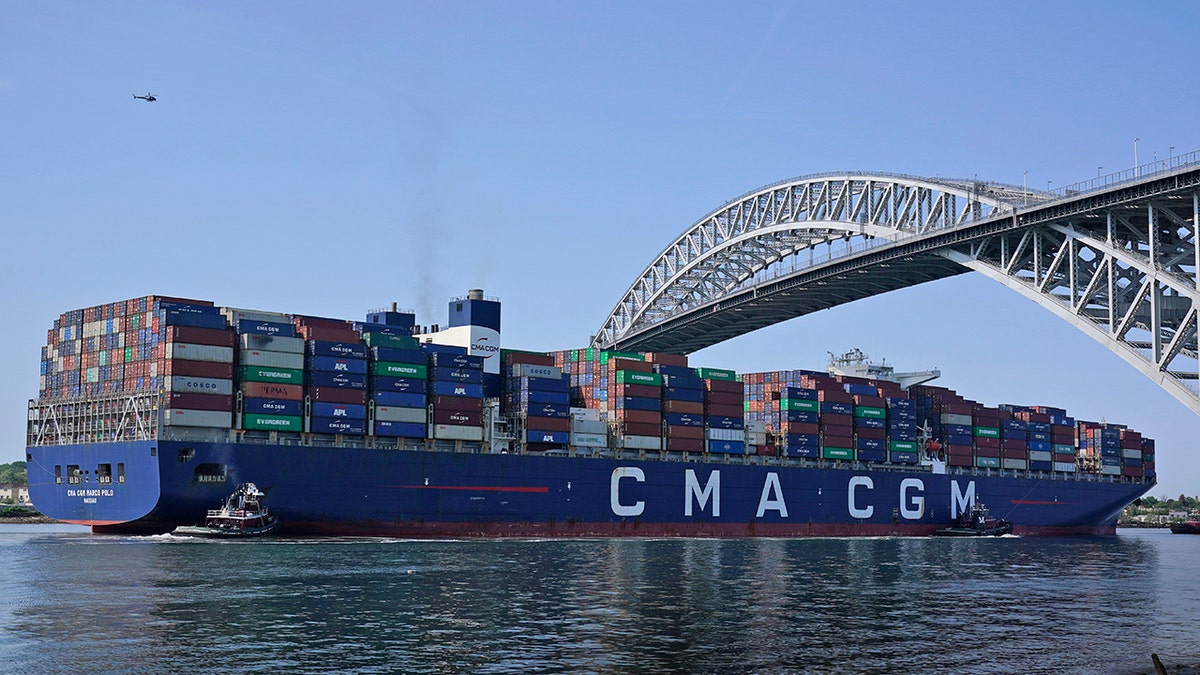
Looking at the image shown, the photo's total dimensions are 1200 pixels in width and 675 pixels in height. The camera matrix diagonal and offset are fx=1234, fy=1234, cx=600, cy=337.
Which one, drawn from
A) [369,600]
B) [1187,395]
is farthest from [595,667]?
[1187,395]

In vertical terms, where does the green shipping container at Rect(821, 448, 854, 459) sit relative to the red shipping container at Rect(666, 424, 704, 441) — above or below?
below

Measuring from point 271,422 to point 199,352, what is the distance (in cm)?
515

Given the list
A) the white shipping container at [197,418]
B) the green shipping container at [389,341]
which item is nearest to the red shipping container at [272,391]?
the white shipping container at [197,418]

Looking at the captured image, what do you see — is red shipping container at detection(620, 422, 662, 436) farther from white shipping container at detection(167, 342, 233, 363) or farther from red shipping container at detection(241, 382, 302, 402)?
white shipping container at detection(167, 342, 233, 363)

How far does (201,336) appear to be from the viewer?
209 ft

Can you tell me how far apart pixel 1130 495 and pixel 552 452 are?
222ft

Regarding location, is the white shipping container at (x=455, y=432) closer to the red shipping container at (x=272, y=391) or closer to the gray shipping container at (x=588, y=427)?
the gray shipping container at (x=588, y=427)

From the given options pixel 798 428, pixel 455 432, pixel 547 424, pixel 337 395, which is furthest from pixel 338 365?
pixel 798 428

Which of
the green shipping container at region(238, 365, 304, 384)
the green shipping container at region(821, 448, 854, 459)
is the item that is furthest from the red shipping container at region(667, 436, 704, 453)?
the green shipping container at region(238, 365, 304, 384)

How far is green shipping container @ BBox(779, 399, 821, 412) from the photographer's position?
9006 cm

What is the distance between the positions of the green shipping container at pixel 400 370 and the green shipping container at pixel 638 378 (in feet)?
48.8

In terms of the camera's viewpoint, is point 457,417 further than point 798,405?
No

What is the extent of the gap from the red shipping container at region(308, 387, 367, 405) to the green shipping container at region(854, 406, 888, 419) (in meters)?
42.3

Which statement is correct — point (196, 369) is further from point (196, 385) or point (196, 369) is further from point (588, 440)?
point (588, 440)
